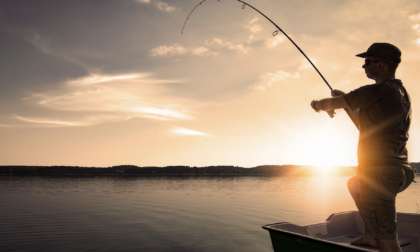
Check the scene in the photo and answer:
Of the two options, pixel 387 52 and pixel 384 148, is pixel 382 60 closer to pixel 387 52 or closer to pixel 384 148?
pixel 387 52

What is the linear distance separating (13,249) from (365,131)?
10808mm

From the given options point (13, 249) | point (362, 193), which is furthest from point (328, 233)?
point (13, 249)

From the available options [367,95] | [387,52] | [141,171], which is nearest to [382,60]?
[387,52]

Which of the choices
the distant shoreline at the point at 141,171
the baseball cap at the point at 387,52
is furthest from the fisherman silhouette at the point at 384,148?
the distant shoreline at the point at 141,171

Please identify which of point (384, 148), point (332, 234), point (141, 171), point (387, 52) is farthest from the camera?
point (141, 171)

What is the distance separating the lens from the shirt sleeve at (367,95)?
3.13 metres

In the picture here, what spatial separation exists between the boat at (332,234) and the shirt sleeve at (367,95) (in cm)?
228

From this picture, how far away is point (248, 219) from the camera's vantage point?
49.0 feet

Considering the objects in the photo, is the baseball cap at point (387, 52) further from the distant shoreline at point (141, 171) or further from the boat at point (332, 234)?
the distant shoreline at point (141, 171)

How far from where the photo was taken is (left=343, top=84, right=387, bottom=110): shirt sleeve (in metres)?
3.13

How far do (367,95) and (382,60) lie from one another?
24.3 inches

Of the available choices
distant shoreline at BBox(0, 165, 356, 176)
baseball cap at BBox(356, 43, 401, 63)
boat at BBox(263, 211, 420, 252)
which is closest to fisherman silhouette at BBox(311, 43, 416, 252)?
baseball cap at BBox(356, 43, 401, 63)

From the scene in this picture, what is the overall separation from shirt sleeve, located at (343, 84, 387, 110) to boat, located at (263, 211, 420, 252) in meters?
2.28

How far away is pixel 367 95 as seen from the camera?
3.14 meters
